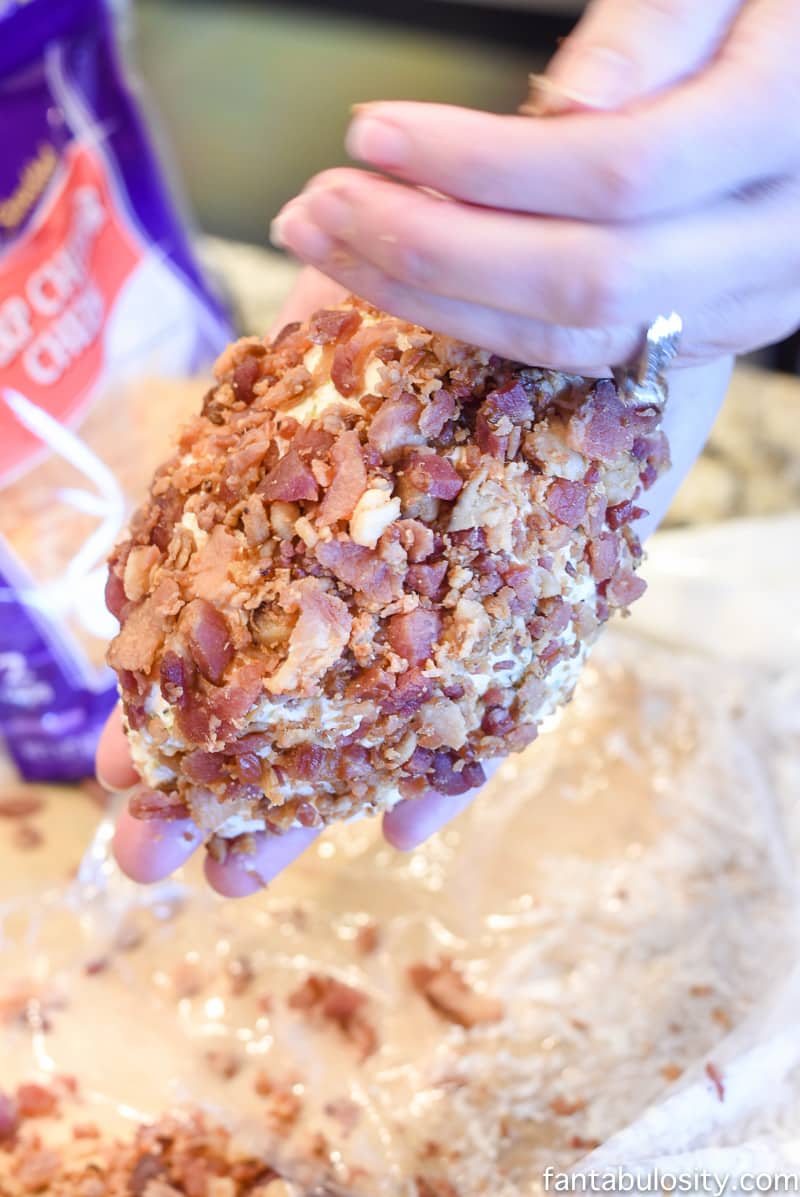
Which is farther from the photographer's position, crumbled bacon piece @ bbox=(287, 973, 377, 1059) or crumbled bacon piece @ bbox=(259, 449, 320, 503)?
crumbled bacon piece @ bbox=(287, 973, 377, 1059)

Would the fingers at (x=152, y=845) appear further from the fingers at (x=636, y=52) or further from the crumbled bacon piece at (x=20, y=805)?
the fingers at (x=636, y=52)

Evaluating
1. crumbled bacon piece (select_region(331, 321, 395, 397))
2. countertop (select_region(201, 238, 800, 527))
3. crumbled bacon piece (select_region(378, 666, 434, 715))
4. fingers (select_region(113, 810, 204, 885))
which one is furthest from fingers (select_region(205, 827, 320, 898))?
countertop (select_region(201, 238, 800, 527))

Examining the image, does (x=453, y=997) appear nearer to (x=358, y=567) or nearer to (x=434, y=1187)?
(x=434, y=1187)

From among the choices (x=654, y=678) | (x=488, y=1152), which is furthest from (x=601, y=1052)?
(x=654, y=678)

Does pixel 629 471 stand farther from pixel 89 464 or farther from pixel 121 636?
pixel 89 464

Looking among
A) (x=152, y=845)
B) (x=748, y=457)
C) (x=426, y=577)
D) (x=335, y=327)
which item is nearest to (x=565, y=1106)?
(x=152, y=845)

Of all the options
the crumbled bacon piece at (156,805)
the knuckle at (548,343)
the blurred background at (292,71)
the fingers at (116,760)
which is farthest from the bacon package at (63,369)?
the blurred background at (292,71)

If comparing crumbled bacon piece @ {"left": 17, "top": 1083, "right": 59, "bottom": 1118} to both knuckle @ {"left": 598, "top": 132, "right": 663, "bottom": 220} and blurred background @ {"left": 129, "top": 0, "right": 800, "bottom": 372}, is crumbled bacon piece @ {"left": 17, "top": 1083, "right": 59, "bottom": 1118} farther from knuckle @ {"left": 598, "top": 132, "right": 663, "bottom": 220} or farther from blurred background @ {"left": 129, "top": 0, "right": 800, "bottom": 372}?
blurred background @ {"left": 129, "top": 0, "right": 800, "bottom": 372}

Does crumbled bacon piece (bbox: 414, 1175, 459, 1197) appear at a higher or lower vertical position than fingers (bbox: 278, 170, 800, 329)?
lower
